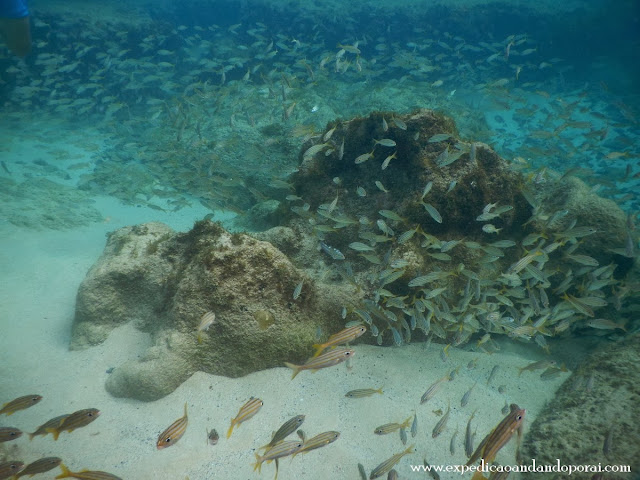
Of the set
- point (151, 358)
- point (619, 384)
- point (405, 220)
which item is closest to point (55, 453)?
point (151, 358)

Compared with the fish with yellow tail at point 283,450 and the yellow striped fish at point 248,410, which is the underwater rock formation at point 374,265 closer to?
the yellow striped fish at point 248,410

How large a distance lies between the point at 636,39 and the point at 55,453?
45.7 metres

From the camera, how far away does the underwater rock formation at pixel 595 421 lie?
322 centimetres

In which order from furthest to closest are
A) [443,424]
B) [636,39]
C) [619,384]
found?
1. [636,39]
2. [619,384]
3. [443,424]

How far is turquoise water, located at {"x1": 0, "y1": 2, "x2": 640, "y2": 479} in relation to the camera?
4.50 m

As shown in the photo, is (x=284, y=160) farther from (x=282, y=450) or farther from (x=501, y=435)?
(x=501, y=435)

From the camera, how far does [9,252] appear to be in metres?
7.16

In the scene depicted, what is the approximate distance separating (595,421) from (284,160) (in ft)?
30.5

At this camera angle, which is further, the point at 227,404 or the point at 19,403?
the point at 227,404

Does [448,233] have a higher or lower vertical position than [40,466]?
higher

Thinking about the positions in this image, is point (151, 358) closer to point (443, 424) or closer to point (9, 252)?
point (443, 424)

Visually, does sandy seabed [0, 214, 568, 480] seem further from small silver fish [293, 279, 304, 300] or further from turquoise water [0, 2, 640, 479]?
small silver fish [293, 279, 304, 300]

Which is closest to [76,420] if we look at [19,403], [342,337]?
[19,403]

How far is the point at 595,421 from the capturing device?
352 cm
